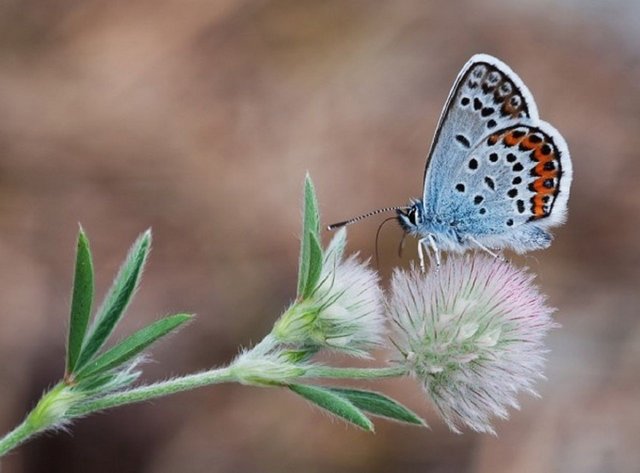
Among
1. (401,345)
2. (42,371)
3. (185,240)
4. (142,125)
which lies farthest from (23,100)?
(401,345)

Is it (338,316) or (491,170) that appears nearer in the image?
(338,316)

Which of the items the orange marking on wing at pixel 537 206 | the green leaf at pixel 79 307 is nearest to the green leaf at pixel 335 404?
the green leaf at pixel 79 307

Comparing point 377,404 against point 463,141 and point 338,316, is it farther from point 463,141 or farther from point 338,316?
point 463,141

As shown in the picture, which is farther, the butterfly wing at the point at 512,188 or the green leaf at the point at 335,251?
the butterfly wing at the point at 512,188

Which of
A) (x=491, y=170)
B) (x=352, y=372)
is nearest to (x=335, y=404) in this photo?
(x=352, y=372)

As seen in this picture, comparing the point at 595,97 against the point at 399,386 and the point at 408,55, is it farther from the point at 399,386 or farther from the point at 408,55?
the point at 399,386

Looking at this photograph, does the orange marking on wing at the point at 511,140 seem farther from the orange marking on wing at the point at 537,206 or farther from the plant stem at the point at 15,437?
the plant stem at the point at 15,437
